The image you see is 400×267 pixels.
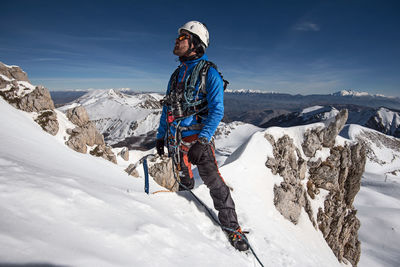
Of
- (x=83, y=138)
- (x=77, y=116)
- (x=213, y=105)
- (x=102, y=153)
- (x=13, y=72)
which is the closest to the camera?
(x=213, y=105)

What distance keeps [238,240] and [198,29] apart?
546 centimetres

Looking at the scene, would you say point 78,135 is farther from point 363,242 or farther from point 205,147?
point 363,242

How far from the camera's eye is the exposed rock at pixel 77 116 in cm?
A: 4088

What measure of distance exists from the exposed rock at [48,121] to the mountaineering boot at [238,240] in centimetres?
3775

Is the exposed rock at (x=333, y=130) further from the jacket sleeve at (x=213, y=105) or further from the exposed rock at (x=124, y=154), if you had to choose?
the exposed rock at (x=124, y=154)

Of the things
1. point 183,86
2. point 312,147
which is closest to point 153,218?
point 183,86

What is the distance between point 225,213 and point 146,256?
2.73 metres

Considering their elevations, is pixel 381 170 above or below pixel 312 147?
below

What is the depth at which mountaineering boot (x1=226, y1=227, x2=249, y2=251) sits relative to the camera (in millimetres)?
4582

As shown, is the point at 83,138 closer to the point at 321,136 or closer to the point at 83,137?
the point at 83,137

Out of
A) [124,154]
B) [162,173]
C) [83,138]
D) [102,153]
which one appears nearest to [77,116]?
[83,138]

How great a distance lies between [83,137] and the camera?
3700 centimetres

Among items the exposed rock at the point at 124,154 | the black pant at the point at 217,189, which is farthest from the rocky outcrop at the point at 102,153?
the black pant at the point at 217,189

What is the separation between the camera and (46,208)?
255cm
